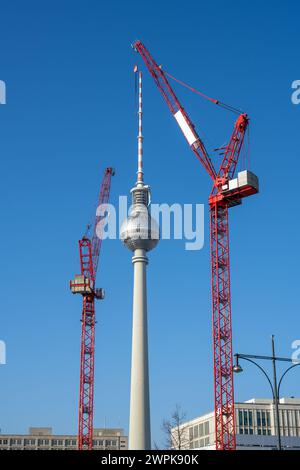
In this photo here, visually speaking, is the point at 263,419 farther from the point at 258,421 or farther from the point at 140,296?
the point at 140,296

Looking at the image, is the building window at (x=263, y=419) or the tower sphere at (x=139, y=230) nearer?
the tower sphere at (x=139, y=230)

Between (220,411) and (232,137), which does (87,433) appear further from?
(232,137)

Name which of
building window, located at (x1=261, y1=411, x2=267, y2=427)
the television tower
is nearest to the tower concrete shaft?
the television tower

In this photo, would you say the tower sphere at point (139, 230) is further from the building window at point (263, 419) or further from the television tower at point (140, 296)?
the building window at point (263, 419)

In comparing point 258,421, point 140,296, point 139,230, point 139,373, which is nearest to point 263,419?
point 258,421

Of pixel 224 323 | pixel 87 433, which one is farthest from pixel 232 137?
pixel 87 433

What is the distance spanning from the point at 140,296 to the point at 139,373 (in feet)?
43.1

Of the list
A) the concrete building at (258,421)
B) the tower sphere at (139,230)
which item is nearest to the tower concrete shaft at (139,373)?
the tower sphere at (139,230)

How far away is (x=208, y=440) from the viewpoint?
539 feet

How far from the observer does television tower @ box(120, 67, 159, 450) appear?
12012 centimetres

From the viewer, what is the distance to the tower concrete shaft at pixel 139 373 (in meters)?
119

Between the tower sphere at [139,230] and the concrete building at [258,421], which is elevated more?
the tower sphere at [139,230]

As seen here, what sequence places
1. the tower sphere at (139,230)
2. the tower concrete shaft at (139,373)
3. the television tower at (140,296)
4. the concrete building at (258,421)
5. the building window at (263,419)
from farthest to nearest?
the building window at (263,419) → the concrete building at (258,421) → the tower sphere at (139,230) → the television tower at (140,296) → the tower concrete shaft at (139,373)

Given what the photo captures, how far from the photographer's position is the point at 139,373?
122 meters
